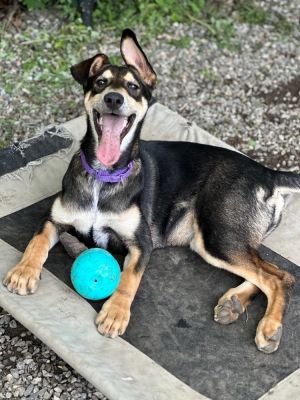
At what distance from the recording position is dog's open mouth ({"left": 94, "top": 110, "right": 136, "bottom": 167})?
4.62m

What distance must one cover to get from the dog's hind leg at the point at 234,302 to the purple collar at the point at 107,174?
1.02m

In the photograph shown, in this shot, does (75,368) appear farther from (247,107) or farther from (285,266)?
(247,107)

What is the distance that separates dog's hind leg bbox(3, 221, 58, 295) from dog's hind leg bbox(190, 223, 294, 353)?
3.51ft

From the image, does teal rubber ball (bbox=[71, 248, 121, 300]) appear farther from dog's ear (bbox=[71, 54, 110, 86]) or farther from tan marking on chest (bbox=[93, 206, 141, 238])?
dog's ear (bbox=[71, 54, 110, 86])

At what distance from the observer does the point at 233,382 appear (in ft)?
13.8

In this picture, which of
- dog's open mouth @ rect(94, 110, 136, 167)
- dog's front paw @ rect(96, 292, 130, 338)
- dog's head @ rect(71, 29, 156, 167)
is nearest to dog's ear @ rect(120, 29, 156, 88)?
dog's head @ rect(71, 29, 156, 167)

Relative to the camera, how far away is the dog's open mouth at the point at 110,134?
4.62 m

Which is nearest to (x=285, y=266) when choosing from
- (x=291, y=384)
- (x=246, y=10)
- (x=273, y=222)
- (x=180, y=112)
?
(x=273, y=222)

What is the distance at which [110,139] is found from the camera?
464 cm

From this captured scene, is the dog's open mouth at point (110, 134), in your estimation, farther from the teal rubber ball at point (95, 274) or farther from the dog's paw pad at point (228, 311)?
the dog's paw pad at point (228, 311)

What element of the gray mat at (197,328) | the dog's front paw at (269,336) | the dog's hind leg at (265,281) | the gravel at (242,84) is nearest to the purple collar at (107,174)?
the gray mat at (197,328)

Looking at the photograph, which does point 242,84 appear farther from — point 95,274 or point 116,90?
point 95,274

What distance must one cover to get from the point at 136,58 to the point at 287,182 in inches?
54.8

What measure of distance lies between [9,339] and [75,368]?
0.77 meters
